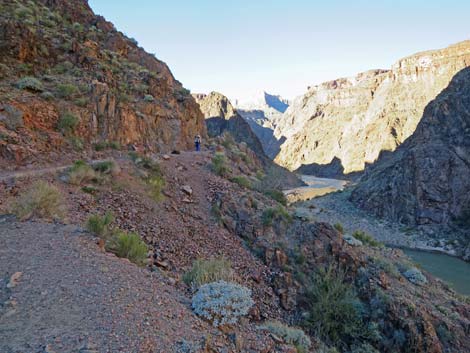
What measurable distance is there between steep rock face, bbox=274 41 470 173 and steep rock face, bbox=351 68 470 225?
24990 mm

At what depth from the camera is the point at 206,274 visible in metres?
5.35

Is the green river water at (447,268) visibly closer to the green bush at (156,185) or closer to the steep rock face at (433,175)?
the steep rock face at (433,175)

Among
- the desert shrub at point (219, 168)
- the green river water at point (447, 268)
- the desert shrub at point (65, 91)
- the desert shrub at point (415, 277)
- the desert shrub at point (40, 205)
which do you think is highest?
the desert shrub at point (65, 91)

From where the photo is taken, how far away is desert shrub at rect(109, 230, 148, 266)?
17.6 ft

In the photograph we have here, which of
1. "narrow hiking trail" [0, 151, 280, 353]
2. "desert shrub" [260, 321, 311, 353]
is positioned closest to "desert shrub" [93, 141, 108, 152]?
"narrow hiking trail" [0, 151, 280, 353]

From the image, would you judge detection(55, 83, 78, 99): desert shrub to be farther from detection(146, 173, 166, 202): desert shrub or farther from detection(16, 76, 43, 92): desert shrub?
detection(146, 173, 166, 202): desert shrub

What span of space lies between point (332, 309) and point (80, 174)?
6460 millimetres

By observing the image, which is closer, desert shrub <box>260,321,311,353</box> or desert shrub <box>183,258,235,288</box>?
desert shrub <box>260,321,311,353</box>

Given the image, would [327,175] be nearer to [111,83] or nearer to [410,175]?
[410,175]

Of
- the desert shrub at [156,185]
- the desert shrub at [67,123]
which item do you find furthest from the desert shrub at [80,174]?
the desert shrub at [67,123]

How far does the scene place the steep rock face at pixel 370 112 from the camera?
69.4m

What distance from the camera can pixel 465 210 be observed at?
29406mm

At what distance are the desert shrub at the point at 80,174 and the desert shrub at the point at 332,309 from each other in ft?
18.9

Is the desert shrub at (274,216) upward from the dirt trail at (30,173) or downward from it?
downward
